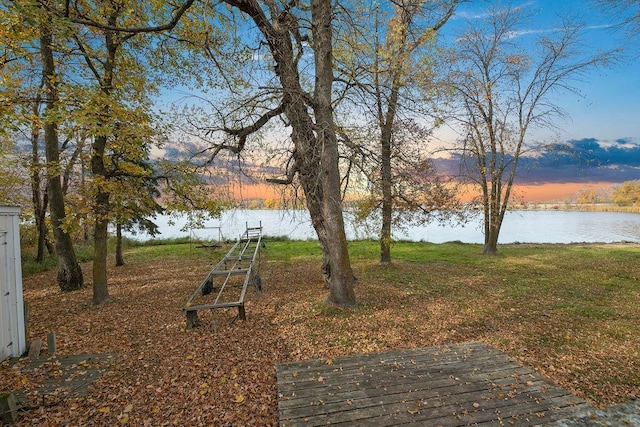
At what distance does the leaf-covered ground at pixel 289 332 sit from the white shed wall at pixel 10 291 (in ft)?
1.28

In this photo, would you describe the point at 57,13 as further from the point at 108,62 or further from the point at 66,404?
the point at 66,404

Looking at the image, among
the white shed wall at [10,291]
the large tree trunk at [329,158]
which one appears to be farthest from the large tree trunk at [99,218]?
the large tree trunk at [329,158]

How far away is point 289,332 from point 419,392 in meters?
2.87

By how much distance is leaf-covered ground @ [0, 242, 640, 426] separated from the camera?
391 cm

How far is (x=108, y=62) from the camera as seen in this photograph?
7633 mm

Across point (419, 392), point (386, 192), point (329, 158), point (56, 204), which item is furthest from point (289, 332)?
point (56, 204)

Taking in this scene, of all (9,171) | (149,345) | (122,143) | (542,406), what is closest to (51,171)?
(122,143)

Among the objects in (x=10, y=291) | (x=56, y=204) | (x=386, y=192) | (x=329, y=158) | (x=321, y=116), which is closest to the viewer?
(x=10, y=291)

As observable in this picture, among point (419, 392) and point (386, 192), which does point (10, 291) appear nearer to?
point (419, 392)

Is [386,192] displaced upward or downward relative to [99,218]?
upward

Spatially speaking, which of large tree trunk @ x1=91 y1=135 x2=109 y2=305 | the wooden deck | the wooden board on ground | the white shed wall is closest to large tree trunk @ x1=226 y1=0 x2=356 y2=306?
the wooden deck

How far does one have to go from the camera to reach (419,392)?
383 centimetres

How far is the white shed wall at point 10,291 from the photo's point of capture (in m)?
4.96

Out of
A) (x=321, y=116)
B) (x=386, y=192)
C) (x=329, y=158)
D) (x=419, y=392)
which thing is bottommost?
(x=419, y=392)
